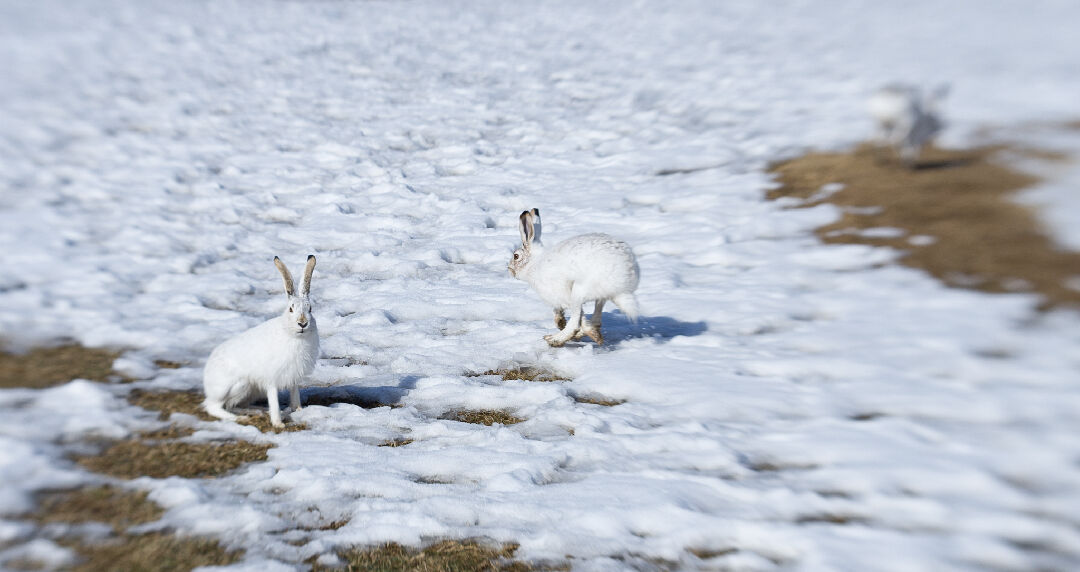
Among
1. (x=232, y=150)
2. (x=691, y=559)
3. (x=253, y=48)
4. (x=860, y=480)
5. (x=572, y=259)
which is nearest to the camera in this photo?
(x=691, y=559)

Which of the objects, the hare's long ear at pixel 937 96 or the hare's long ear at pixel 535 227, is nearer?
the hare's long ear at pixel 535 227

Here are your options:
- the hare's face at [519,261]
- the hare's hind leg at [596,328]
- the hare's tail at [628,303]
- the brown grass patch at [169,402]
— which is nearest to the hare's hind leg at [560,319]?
the hare's hind leg at [596,328]

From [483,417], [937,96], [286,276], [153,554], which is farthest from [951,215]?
[153,554]

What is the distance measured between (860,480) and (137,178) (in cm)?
1104

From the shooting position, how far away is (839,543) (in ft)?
11.6

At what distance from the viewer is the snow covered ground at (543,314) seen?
12.7 feet

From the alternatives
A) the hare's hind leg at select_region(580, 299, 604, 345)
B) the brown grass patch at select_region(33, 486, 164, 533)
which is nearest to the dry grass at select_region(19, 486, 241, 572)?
the brown grass patch at select_region(33, 486, 164, 533)

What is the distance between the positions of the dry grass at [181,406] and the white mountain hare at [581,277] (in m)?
2.47

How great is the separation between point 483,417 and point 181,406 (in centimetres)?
219

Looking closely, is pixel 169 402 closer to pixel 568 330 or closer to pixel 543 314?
pixel 568 330

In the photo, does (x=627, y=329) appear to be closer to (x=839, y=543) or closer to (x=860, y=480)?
(x=860, y=480)

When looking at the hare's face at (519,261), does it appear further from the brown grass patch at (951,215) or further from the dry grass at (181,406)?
the brown grass patch at (951,215)

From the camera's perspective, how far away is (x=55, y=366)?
5730 millimetres

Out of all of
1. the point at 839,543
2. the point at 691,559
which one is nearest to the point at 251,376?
the point at 691,559
